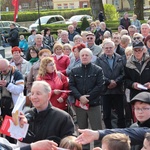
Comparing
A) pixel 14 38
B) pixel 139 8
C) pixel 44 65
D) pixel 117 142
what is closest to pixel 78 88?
pixel 44 65

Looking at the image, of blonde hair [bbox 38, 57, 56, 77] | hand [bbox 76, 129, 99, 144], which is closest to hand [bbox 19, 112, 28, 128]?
hand [bbox 76, 129, 99, 144]

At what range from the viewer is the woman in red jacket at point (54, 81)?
6.77 metres

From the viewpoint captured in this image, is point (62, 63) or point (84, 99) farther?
point (62, 63)

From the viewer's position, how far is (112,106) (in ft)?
25.7

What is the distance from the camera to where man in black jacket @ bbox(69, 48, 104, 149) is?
6836mm

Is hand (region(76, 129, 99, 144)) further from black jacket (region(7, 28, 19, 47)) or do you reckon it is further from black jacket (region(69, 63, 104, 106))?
black jacket (region(7, 28, 19, 47))

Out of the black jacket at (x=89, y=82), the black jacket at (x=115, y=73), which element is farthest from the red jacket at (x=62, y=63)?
the black jacket at (x=89, y=82)

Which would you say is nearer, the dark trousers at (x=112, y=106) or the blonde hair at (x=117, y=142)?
the blonde hair at (x=117, y=142)

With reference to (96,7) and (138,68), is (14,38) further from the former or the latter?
(138,68)

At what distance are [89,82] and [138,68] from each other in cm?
89

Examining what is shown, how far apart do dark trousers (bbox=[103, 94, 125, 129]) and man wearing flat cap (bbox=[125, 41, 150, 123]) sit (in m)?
0.61

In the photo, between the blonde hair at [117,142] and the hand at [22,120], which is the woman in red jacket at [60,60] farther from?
the blonde hair at [117,142]

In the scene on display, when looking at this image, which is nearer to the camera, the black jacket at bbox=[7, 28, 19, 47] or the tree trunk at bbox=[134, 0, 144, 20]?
the black jacket at bbox=[7, 28, 19, 47]

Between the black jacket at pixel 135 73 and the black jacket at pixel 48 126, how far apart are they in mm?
2694
